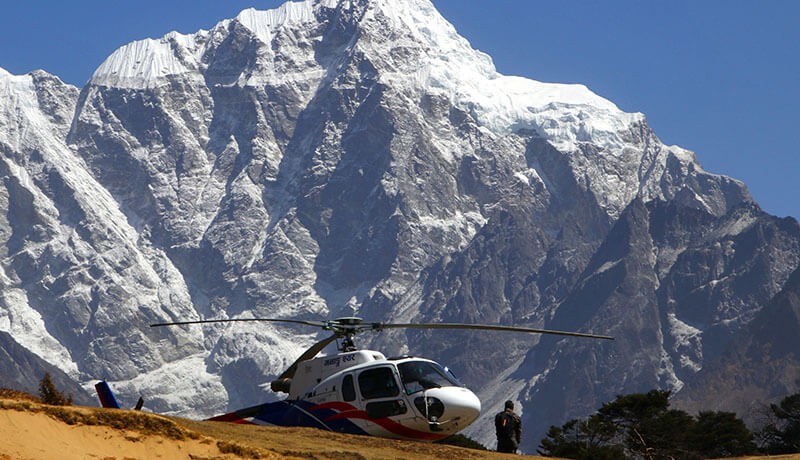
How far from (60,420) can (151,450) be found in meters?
2.26

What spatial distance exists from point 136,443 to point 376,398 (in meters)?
11.5

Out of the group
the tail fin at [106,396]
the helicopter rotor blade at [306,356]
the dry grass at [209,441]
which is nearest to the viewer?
the dry grass at [209,441]

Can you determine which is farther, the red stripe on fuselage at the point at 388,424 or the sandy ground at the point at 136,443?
the red stripe on fuselage at the point at 388,424

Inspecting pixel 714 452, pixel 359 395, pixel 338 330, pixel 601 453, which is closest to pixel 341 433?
pixel 359 395

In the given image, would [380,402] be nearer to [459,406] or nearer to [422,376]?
[422,376]

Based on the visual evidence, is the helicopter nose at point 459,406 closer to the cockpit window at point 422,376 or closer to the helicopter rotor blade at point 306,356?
the cockpit window at point 422,376

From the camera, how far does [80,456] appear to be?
31.7 m

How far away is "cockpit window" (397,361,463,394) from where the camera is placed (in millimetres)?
43219

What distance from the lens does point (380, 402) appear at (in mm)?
43469

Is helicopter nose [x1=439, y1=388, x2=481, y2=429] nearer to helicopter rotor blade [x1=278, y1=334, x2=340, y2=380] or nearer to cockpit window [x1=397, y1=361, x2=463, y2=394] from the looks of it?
cockpit window [x1=397, y1=361, x2=463, y2=394]

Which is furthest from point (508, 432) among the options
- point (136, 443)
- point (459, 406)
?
point (136, 443)

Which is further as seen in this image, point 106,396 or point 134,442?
point 106,396

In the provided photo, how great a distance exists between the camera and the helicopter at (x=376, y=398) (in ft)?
140

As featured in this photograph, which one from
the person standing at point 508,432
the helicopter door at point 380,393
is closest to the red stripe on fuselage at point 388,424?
the helicopter door at point 380,393
